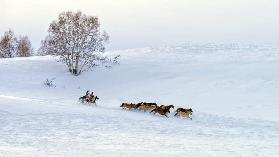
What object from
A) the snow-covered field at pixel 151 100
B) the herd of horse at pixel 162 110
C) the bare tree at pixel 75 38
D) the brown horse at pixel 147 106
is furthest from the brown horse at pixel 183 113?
the bare tree at pixel 75 38

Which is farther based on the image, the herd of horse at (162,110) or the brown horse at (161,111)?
the brown horse at (161,111)

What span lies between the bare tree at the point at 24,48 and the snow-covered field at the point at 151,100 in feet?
116

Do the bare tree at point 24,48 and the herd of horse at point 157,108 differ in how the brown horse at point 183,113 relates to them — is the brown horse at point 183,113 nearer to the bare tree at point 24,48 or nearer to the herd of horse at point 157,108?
the herd of horse at point 157,108

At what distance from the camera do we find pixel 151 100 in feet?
121

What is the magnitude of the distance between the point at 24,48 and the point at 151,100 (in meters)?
56.5

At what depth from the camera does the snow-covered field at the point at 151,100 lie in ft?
52.4

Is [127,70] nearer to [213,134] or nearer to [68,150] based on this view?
[213,134]

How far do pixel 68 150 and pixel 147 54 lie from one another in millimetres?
41011

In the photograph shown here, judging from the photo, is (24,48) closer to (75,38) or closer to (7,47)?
(7,47)

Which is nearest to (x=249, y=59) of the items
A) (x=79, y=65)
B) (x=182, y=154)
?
(x=79, y=65)

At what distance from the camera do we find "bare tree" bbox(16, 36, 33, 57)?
8795 centimetres

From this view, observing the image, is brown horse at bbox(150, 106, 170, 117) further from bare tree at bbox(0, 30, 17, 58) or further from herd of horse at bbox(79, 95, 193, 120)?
bare tree at bbox(0, 30, 17, 58)

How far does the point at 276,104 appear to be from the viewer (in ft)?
105

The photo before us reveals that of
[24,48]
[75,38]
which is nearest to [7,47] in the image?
[24,48]
